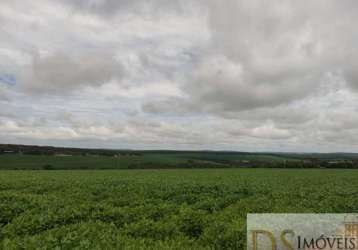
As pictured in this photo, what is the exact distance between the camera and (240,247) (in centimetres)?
783

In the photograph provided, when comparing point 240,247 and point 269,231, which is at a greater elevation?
point 269,231

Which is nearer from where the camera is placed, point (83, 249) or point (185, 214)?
point (83, 249)

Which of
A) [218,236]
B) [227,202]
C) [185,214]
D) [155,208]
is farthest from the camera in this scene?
[227,202]

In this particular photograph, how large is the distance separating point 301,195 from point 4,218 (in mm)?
17724

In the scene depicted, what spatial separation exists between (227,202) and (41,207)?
10.1m

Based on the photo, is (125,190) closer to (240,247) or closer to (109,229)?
(109,229)

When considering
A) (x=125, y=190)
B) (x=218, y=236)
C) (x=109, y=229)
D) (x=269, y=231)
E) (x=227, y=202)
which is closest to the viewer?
(x=269, y=231)

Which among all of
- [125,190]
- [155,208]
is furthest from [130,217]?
[125,190]

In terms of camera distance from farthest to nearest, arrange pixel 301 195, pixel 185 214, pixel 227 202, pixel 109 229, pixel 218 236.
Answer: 1. pixel 301 195
2. pixel 227 202
3. pixel 185 214
4. pixel 109 229
5. pixel 218 236

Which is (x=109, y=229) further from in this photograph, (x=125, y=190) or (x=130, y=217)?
(x=125, y=190)

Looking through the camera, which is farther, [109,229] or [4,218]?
[4,218]

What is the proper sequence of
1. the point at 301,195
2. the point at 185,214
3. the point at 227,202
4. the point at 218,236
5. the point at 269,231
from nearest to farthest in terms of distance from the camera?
the point at 269,231
the point at 218,236
the point at 185,214
the point at 227,202
the point at 301,195

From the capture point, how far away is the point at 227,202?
16.3m

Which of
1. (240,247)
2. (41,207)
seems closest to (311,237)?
(240,247)
